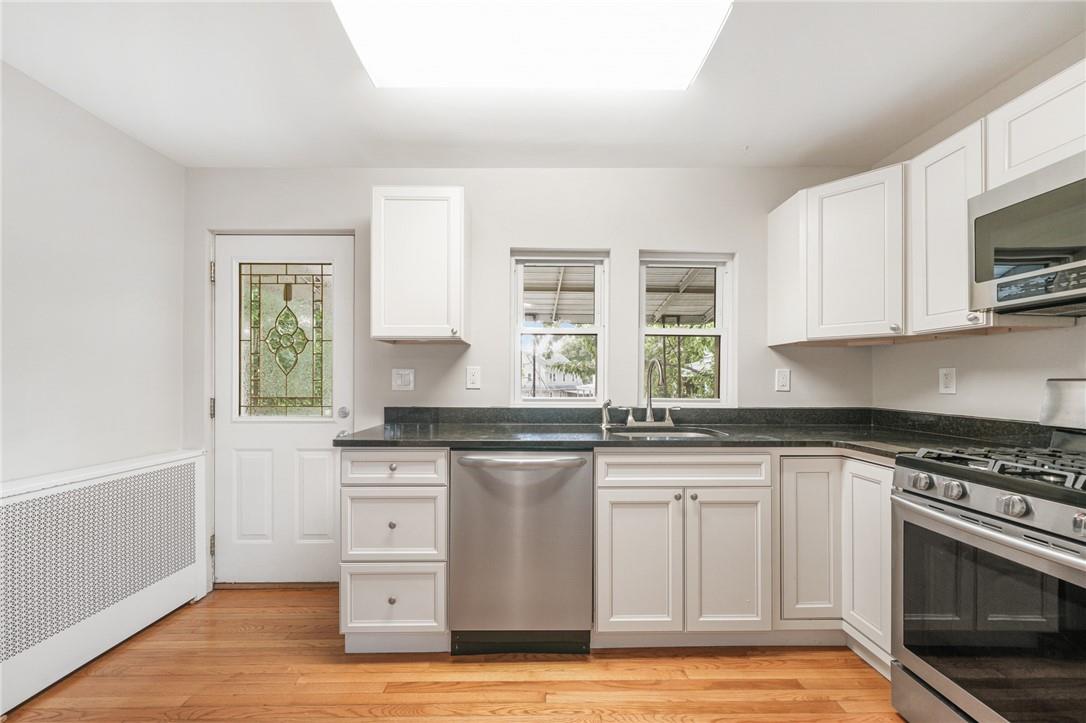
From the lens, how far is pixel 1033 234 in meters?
1.54

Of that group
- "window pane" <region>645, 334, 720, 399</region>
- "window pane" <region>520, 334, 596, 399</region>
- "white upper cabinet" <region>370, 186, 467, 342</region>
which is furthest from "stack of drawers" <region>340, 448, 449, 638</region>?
"window pane" <region>645, 334, 720, 399</region>

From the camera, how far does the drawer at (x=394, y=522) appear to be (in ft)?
6.87

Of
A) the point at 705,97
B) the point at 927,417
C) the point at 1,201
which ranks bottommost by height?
the point at 927,417

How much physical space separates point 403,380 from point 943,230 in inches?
99.3

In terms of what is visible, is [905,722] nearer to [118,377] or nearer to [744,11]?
[744,11]

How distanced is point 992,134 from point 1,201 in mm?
3518

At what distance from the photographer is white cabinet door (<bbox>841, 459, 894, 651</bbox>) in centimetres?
190

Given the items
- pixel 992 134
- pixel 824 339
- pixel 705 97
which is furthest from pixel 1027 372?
pixel 705 97

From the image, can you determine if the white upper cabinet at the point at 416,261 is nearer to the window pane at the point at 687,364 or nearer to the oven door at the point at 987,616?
the window pane at the point at 687,364

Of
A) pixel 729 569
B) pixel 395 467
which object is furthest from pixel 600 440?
pixel 395 467

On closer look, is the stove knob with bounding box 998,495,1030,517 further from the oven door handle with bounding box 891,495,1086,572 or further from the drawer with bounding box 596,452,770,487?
the drawer with bounding box 596,452,770,487

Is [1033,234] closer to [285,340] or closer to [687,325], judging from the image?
[687,325]


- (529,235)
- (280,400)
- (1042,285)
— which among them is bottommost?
(280,400)

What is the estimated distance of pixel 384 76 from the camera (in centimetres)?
197
